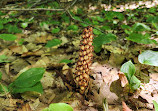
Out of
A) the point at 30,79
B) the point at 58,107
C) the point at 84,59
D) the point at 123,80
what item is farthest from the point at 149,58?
the point at 30,79

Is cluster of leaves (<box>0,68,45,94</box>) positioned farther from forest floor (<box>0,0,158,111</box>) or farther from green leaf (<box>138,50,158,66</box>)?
green leaf (<box>138,50,158,66</box>)

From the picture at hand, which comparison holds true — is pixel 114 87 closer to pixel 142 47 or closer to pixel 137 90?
pixel 137 90

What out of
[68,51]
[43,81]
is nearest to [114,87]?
[43,81]

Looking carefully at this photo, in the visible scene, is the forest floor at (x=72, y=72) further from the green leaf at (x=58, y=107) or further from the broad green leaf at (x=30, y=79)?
the green leaf at (x=58, y=107)

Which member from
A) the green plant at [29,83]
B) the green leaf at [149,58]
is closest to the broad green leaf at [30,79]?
the green plant at [29,83]

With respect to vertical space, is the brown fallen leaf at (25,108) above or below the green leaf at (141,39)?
below

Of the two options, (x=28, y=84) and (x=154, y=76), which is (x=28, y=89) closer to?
(x=28, y=84)

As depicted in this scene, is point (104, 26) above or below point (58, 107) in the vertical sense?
above

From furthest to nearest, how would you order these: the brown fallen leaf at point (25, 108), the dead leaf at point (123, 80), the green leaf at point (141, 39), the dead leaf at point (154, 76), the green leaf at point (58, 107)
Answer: the green leaf at point (141, 39)
the dead leaf at point (154, 76)
the dead leaf at point (123, 80)
the brown fallen leaf at point (25, 108)
the green leaf at point (58, 107)
